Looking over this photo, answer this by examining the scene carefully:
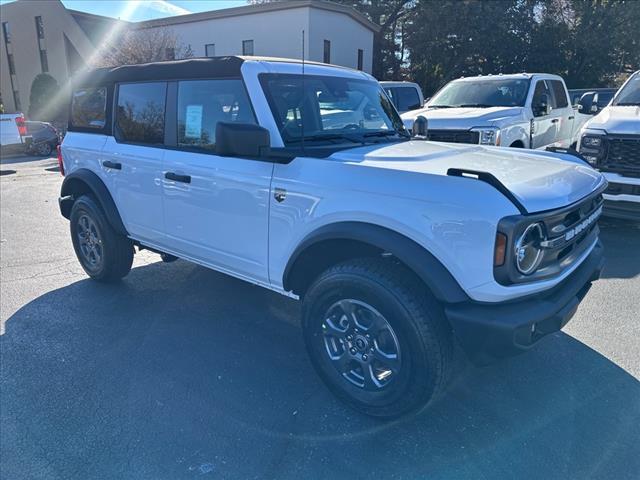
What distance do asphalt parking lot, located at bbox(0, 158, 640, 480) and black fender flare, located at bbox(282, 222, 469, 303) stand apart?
0.88 m

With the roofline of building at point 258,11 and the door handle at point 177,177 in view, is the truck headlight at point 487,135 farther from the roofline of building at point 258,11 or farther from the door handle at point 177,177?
the roofline of building at point 258,11

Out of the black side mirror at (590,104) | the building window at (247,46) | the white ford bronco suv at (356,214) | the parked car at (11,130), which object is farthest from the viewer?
the building window at (247,46)

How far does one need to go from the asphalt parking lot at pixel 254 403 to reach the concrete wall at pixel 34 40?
3264 centimetres

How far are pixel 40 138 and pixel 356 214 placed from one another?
19.4m

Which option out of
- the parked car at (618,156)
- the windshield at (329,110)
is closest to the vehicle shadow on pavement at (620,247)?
the parked car at (618,156)

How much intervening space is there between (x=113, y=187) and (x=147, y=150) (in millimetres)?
663

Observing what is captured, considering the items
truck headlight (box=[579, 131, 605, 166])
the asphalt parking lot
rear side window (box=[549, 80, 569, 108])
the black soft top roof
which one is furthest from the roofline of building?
the asphalt parking lot

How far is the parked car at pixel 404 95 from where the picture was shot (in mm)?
11500

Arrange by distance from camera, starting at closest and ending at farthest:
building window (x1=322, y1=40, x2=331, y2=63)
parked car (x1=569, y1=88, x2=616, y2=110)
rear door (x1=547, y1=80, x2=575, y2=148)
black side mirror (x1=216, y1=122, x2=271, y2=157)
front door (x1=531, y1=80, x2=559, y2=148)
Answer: black side mirror (x1=216, y1=122, x2=271, y2=157), front door (x1=531, y1=80, x2=559, y2=148), parked car (x1=569, y1=88, x2=616, y2=110), rear door (x1=547, y1=80, x2=575, y2=148), building window (x1=322, y1=40, x2=331, y2=63)

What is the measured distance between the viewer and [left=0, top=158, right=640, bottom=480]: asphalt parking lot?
2572 mm

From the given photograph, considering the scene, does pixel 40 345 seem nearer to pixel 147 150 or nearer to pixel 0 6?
pixel 147 150

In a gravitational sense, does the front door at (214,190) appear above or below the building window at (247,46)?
below

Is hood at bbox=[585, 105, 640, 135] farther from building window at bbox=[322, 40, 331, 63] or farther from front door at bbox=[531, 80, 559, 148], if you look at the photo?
building window at bbox=[322, 40, 331, 63]

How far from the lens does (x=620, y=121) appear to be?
6176 millimetres
